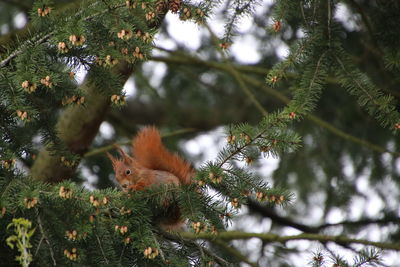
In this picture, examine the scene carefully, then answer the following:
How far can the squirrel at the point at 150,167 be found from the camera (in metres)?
2.28

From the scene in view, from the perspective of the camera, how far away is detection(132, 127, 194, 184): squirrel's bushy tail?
7.57ft

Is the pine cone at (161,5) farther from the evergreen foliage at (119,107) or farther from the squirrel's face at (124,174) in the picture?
the squirrel's face at (124,174)

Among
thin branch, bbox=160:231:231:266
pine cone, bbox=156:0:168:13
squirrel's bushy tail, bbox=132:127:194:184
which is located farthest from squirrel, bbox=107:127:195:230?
pine cone, bbox=156:0:168:13

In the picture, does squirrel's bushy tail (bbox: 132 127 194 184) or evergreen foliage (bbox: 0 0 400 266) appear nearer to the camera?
evergreen foliage (bbox: 0 0 400 266)

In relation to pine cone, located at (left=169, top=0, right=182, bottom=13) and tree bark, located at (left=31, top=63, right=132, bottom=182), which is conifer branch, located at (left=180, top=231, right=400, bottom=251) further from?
pine cone, located at (left=169, top=0, right=182, bottom=13)

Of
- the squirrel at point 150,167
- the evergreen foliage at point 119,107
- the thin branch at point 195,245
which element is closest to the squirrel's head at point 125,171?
the squirrel at point 150,167

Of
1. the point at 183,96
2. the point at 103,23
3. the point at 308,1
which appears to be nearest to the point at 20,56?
the point at 103,23

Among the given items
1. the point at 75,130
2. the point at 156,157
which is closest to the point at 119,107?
the point at 156,157

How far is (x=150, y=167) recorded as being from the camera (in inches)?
93.3

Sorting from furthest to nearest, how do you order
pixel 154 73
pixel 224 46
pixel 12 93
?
pixel 154 73
pixel 224 46
pixel 12 93

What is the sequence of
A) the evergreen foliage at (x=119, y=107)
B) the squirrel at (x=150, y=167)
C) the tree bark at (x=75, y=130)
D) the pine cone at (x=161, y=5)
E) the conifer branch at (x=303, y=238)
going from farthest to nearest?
the tree bark at (x=75, y=130) → the conifer branch at (x=303, y=238) → the squirrel at (x=150, y=167) → the pine cone at (x=161, y=5) → the evergreen foliage at (x=119, y=107)

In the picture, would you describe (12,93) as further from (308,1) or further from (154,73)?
(154,73)

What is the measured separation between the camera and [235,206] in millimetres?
1853

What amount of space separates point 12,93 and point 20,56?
105 millimetres
